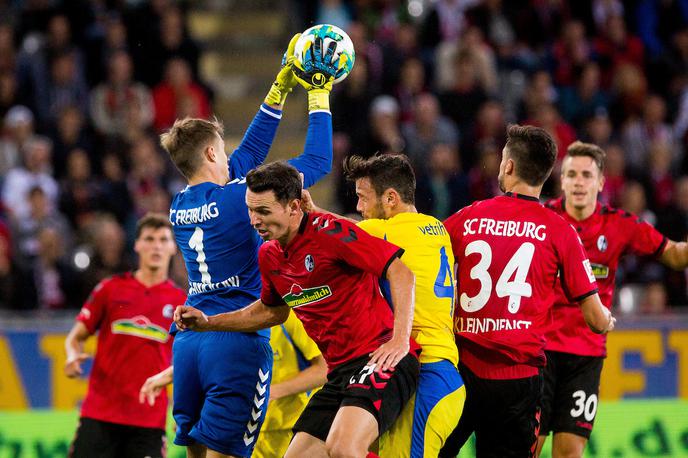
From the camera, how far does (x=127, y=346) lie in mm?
8516

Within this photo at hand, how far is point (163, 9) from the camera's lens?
1518 centimetres

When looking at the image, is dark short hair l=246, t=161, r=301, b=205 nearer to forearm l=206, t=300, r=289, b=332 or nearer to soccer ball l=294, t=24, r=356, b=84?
forearm l=206, t=300, r=289, b=332

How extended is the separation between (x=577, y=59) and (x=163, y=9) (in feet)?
18.7

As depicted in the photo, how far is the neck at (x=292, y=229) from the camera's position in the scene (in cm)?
620

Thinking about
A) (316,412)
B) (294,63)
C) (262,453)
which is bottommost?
(262,453)

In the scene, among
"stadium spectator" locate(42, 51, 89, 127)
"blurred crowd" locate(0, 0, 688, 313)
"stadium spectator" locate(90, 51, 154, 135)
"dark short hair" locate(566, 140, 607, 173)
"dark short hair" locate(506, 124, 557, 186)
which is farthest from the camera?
"stadium spectator" locate(42, 51, 89, 127)

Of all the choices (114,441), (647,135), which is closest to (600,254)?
(114,441)

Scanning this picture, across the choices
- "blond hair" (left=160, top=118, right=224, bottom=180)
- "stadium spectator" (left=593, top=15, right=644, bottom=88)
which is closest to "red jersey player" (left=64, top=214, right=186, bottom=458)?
"blond hair" (left=160, top=118, right=224, bottom=180)

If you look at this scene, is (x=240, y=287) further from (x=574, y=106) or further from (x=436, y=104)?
(x=574, y=106)

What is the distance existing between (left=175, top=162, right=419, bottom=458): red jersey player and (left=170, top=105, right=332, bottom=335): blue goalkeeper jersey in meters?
0.39

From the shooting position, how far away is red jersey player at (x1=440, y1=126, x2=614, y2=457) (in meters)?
6.55

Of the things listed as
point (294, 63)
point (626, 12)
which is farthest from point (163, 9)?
point (294, 63)

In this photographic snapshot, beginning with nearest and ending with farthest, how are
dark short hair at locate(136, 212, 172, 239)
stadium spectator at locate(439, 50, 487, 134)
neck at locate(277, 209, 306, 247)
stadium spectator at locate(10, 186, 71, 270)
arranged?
1. neck at locate(277, 209, 306, 247)
2. dark short hair at locate(136, 212, 172, 239)
3. stadium spectator at locate(10, 186, 71, 270)
4. stadium spectator at locate(439, 50, 487, 134)

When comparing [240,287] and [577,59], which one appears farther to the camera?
[577,59]
